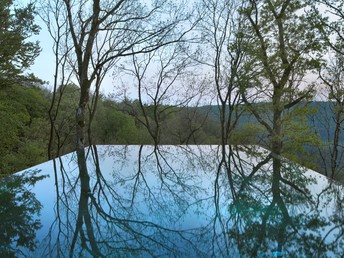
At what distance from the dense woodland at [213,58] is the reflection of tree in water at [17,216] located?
4.40m

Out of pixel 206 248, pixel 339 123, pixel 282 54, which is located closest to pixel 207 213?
pixel 206 248

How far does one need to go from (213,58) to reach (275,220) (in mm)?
11020

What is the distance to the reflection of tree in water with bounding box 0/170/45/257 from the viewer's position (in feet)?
3.40

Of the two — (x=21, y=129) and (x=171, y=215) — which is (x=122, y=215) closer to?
(x=171, y=215)

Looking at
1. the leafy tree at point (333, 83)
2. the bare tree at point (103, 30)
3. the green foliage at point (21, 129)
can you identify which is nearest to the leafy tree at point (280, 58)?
the leafy tree at point (333, 83)

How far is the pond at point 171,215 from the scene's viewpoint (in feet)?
3.39

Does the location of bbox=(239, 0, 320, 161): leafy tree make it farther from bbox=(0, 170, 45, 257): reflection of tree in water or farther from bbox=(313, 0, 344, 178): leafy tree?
bbox=(0, 170, 45, 257): reflection of tree in water

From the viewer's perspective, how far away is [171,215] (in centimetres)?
147

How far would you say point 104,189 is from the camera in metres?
1.98

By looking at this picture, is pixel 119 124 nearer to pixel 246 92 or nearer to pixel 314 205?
pixel 246 92

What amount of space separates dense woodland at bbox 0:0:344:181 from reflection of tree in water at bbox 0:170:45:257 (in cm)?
440

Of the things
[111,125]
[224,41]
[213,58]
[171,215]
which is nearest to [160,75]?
[213,58]

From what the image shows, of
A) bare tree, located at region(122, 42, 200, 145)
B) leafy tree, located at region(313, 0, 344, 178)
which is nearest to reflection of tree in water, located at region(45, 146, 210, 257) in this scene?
leafy tree, located at region(313, 0, 344, 178)

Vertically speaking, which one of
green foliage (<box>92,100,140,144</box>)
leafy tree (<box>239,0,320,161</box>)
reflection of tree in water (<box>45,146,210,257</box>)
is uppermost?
leafy tree (<box>239,0,320,161</box>)
